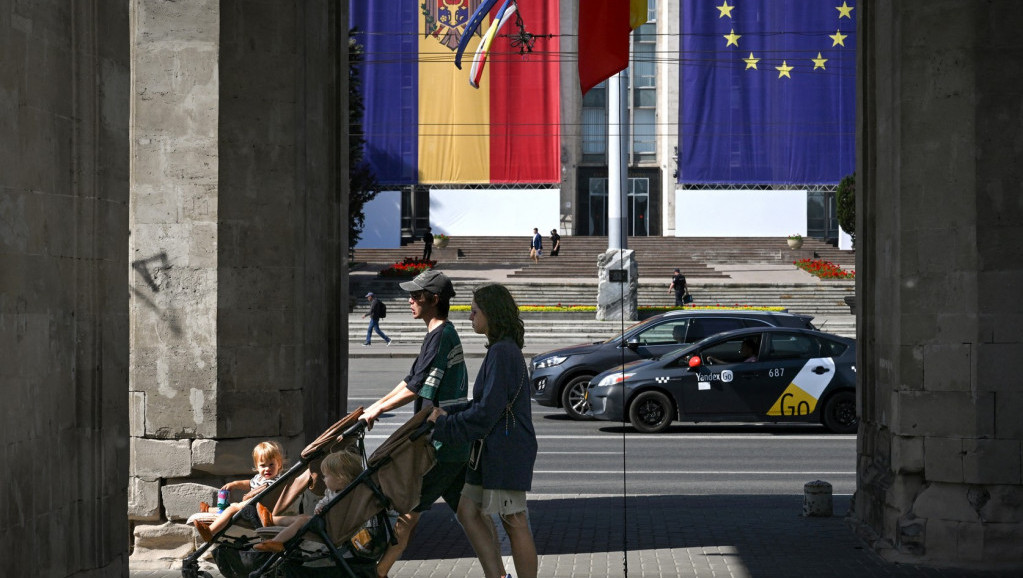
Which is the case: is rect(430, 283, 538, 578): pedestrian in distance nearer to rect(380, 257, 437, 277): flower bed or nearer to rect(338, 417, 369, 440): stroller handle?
rect(338, 417, 369, 440): stroller handle

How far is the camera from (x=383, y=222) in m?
64.2

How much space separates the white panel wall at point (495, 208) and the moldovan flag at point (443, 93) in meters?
3.25

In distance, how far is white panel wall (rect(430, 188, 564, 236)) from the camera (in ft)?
210

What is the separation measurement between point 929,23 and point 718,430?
1066cm

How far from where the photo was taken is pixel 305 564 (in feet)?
21.9

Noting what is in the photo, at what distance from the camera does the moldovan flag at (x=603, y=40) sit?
11039 mm

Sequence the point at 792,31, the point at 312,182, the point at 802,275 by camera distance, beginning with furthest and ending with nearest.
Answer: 1. the point at 792,31
2. the point at 802,275
3. the point at 312,182

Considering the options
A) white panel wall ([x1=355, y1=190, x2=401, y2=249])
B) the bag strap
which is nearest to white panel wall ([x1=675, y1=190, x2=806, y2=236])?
white panel wall ([x1=355, y1=190, x2=401, y2=249])

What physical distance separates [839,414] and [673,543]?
899 centimetres

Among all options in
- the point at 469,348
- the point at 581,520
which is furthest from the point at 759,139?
the point at 581,520

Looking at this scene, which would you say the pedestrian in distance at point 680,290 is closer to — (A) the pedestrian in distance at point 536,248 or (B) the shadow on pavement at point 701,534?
(A) the pedestrian in distance at point 536,248

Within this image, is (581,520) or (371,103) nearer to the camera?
(581,520)

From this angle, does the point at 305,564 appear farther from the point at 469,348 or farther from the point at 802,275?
the point at 802,275

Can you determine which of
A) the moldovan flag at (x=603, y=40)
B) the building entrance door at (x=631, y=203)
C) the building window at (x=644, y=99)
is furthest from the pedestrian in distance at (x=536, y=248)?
the moldovan flag at (x=603, y=40)
